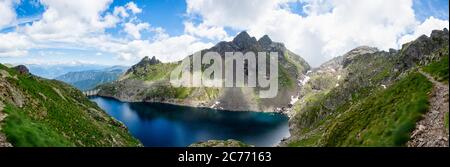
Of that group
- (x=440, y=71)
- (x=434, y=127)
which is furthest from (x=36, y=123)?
(x=440, y=71)

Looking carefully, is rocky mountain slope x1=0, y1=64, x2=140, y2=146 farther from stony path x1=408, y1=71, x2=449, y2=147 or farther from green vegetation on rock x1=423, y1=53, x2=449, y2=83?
green vegetation on rock x1=423, y1=53, x2=449, y2=83

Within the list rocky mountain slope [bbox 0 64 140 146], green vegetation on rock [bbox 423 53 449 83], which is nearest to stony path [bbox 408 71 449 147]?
green vegetation on rock [bbox 423 53 449 83]

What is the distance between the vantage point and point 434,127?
4362 centimetres

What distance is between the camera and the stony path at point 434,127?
40938 millimetres

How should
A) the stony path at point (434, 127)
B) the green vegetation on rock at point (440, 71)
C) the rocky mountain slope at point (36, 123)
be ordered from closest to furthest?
the stony path at point (434, 127) → the rocky mountain slope at point (36, 123) → the green vegetation on rock at point (440, 71)

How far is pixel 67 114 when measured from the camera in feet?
299

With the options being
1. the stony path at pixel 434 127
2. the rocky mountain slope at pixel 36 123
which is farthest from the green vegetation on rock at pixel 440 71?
the rocky mountain slope at pixel 36 123

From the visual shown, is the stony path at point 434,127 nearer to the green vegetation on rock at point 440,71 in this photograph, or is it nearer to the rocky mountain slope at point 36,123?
the green vegetation on rock at point 440,71

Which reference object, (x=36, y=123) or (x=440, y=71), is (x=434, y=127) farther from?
(x=36, y=123)

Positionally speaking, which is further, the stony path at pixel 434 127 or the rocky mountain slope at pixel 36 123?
the rocky mountain slope at pixel 36 123
